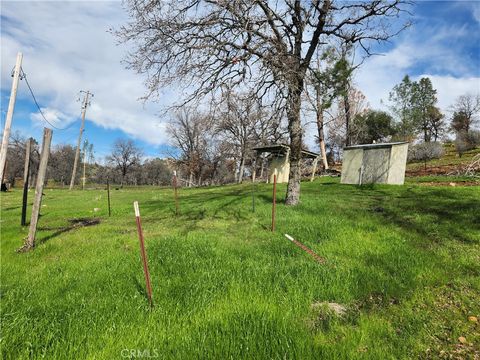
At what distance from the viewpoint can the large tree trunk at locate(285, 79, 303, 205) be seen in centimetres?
1082

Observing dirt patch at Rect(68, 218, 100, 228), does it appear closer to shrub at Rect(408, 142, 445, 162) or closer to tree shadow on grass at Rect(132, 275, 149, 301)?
tree shadow on grass at Rect(132, 275, 149, 301)

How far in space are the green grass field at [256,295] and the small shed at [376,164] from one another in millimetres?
10777

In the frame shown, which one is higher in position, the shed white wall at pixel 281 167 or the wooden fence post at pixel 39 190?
the shed white wall at pixel 281 167

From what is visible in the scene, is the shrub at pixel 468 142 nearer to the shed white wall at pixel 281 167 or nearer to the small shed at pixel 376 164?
the shed white wall at pixel 281 167

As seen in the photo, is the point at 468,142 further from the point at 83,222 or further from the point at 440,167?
the point at 83,222

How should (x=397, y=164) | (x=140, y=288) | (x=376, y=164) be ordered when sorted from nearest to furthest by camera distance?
(x=140, y=288) < (x=397, y=164) < (x=376, y=164)

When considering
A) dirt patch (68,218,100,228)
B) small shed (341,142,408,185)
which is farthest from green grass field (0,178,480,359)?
small shed (341,142,408,185)

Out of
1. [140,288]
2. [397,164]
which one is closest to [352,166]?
[397,164]

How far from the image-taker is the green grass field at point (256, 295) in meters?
2.99

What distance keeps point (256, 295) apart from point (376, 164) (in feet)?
58.7

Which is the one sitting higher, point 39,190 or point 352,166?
point 352,166

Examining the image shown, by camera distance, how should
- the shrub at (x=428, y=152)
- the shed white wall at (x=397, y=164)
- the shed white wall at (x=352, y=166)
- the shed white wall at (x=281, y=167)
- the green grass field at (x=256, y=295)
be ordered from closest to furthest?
the green grass field at (x=256, y=295) < the shed white wall at (x=397, y=164) < the shed white wall at (x=352, y=166) < the shed white wall at (x=281, y=167) < the shrub at (x=428, y=152)

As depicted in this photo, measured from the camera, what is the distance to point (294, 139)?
11.7 m

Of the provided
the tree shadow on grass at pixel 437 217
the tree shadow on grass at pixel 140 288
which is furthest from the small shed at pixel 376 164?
the tree shadow on grass at pixel 140 288
